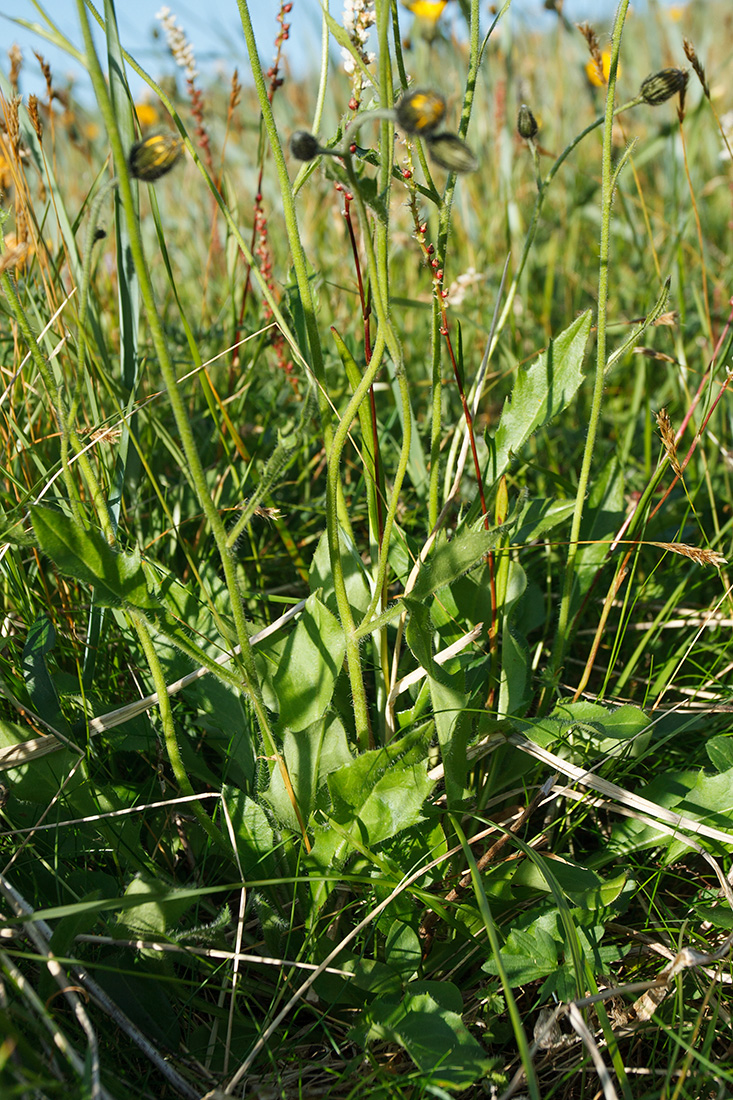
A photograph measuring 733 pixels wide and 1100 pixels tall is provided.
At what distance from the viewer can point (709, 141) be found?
412cm

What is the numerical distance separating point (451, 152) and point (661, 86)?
19.9 inches

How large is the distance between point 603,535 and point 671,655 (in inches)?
9.4

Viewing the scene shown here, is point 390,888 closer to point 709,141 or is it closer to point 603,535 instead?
point 603,535

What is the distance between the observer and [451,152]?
78cm

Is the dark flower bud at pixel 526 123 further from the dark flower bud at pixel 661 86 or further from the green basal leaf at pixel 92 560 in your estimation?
the green basal leaf at pixel 92 560

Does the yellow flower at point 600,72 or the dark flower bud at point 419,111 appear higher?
the yellow flower at point 600,72

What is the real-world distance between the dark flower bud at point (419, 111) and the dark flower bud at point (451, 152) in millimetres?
12

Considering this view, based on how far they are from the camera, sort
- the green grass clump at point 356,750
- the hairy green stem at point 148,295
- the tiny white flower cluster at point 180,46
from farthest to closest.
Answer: the tiny white flower cluster at point 180,46 < the green grass clump at point 356,750 < the hairy green stem at point 148,295

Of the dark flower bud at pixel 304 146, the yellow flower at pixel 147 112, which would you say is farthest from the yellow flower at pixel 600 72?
the yellow flower at pixel 147 112

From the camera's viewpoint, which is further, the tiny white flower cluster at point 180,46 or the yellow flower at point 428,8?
the yellow flower at point 428,8

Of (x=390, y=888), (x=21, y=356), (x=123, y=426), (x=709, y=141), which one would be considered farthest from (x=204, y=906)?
(x=709, y=141)

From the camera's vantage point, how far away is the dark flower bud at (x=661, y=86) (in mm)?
1094

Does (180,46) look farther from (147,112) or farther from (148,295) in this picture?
(147,112)

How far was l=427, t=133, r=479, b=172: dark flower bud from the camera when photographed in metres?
0.78
